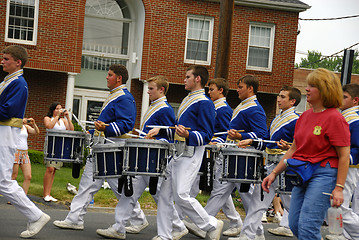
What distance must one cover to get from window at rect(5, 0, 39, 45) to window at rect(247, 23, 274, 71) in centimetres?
851

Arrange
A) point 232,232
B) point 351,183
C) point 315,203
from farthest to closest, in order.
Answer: point 232,232 → point 351,183 → point 315,203

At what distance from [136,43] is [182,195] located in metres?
16.3

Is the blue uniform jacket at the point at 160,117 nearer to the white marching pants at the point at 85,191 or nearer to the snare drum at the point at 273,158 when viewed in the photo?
the white marching pants at the point at 85,191

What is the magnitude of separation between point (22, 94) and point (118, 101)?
1441 millimetres

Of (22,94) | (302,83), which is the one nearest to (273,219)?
(22,94)

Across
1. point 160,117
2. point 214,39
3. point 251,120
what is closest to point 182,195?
point 160,117

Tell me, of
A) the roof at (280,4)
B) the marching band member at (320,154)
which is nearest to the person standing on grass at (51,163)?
the marching band member at (320,154)

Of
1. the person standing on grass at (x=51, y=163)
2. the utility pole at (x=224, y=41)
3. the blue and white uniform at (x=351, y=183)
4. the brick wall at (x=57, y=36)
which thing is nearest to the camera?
the blue and white uniform at (x=351, y=183)

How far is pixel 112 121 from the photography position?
28.3ft

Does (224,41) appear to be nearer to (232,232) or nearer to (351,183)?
(232,232)

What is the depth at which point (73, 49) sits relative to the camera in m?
21.6

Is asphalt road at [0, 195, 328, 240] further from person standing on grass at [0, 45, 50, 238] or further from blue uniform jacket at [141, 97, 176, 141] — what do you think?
blue uniform jacket at [141, 97, 176, 141]

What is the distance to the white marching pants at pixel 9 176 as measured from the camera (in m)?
7.53

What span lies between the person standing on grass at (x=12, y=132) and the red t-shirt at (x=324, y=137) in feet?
12.0
